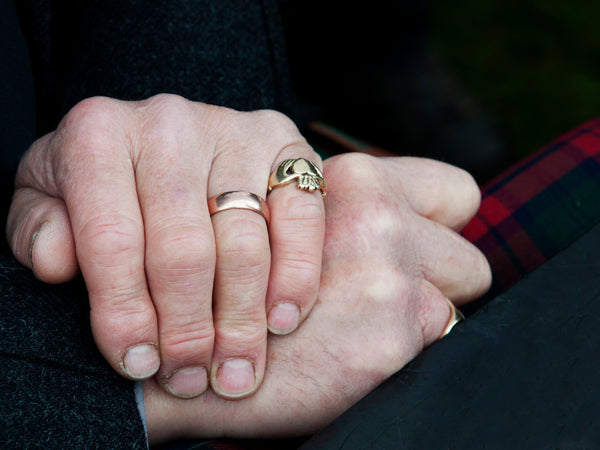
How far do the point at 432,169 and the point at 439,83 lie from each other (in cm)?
170

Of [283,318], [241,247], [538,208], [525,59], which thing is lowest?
[525,59]

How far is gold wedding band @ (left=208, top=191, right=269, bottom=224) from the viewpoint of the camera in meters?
0.65

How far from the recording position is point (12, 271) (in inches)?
25.7

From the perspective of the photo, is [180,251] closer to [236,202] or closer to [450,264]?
[236,202]

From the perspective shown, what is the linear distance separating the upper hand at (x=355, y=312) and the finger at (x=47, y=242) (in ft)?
0.57

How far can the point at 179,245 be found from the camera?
0.59 meters

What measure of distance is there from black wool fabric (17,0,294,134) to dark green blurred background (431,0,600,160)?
1.56 m

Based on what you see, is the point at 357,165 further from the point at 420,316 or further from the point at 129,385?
the point at 129,385

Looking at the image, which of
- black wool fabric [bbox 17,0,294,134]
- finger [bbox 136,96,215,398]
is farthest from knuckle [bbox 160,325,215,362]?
black wool fabric [bbox 17,0,294,134]

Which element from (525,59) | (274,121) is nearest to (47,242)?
(274,121)

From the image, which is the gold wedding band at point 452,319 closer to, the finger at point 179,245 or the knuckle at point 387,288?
the knuckle at point 387,288

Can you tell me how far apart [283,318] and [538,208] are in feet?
2.09

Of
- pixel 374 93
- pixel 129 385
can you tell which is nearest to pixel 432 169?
pixel 129 385

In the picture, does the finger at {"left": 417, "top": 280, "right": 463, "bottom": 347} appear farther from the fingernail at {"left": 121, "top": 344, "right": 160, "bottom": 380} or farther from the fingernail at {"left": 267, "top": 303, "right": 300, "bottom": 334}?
the fingernail at {"left": 121, "top": 344, "right": 160, "bottom": 380}
